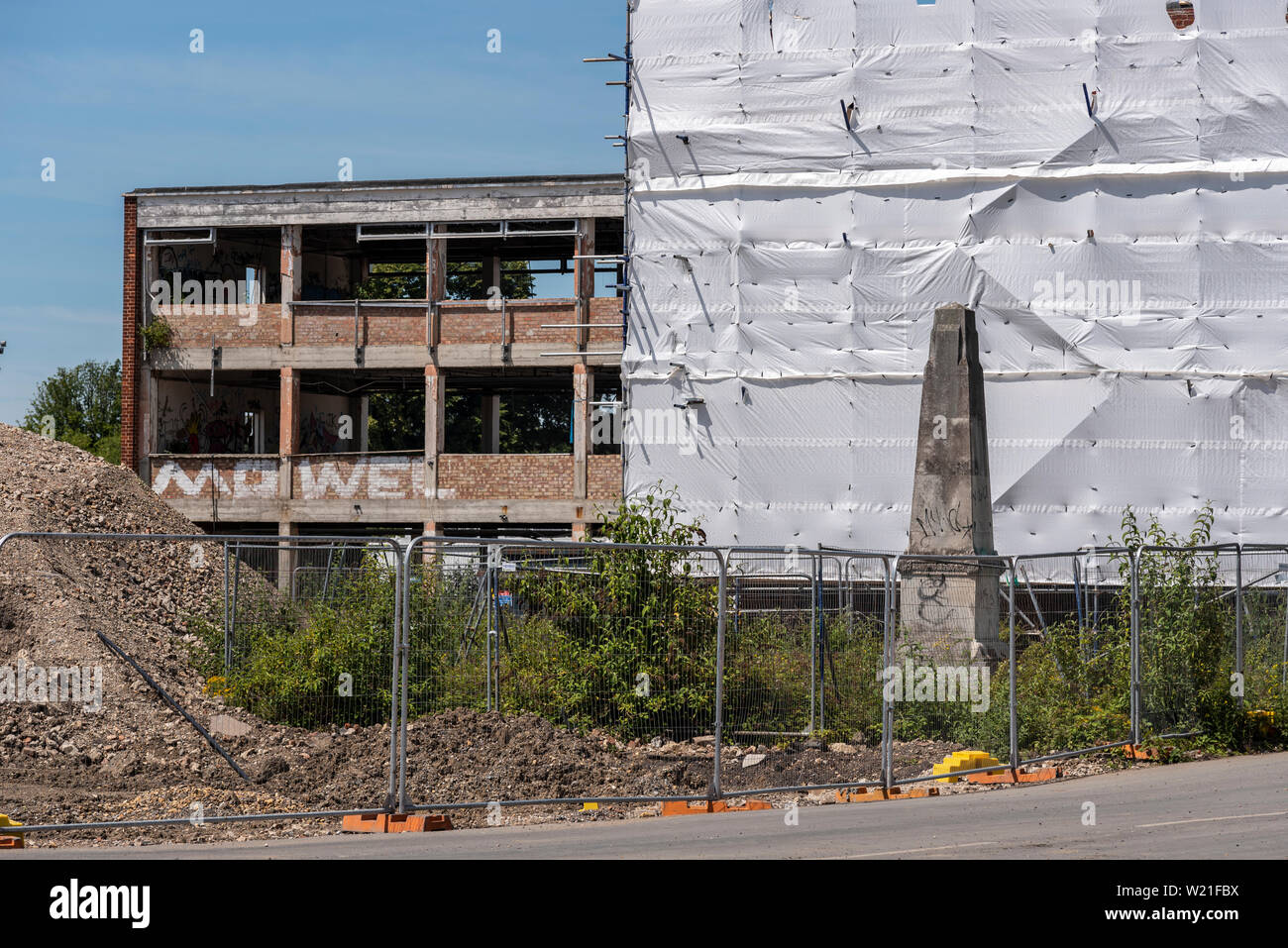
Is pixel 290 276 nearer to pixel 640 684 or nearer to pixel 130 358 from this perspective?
pixel 130 358

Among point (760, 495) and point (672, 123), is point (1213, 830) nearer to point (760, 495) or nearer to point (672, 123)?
point (760, 495)

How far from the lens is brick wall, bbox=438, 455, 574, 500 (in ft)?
100

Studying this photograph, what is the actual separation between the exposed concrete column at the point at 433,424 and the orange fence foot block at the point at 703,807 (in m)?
20.7

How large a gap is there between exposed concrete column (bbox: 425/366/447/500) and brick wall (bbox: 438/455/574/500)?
16cm

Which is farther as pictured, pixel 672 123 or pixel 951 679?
pixel 672 123

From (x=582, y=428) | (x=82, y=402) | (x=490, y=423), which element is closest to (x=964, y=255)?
(x=582, y=428)

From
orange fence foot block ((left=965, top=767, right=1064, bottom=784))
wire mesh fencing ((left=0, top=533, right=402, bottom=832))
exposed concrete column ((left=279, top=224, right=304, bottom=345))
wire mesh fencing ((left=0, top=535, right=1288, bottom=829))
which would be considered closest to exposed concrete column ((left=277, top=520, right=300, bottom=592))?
wire mesh fencing ((left=0, top=533, right=402, bottom=832))

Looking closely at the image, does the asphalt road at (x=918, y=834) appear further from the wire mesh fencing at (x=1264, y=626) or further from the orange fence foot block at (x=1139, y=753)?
the wire mesh fencing at (x=1264, y=626)

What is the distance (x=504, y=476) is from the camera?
30797 mm

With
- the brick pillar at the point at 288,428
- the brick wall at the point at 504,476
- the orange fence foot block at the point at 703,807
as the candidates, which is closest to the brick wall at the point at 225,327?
the brick pillar at the point at 288,428

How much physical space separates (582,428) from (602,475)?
1272 millimetres

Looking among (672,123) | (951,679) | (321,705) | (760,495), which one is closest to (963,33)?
(672,123)

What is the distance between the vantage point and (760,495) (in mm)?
24094
